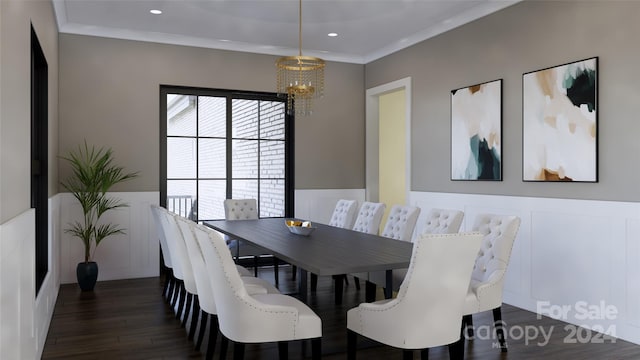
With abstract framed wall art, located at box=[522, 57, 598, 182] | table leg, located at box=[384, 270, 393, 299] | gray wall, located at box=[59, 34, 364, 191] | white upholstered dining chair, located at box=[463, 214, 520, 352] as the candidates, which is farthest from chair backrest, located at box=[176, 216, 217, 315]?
gray wall, located at box=[59, 34, 364, 191]

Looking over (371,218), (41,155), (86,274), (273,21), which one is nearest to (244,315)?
(371,218)

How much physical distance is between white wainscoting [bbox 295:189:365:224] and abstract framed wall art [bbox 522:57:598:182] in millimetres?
3098

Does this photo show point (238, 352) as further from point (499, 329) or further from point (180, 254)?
point (499, 329)

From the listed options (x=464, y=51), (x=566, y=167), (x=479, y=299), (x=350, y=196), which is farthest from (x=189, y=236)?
(x=350, y=196)

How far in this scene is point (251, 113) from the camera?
6.88 meters

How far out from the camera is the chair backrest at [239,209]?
6.14m

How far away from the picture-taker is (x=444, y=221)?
4055mm

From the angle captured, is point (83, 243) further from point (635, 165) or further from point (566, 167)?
point (635, 165)

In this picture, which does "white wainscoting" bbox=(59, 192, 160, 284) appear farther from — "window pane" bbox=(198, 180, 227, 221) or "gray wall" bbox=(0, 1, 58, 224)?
"gray wall" bbox=(0, 1, 58, 224)

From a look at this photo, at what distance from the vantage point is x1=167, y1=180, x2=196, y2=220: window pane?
21.1 feet

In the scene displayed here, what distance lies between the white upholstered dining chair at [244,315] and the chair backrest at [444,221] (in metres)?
1.62

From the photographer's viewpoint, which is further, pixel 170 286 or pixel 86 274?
pixel 86 274

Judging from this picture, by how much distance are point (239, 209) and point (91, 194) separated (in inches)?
65.8

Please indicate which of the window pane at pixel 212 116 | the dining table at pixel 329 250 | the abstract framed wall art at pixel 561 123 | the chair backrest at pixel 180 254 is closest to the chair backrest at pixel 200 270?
the chair backrest at pixel 180 254
